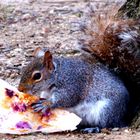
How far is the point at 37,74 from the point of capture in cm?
352

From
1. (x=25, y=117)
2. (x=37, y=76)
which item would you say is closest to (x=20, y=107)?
(x=25, y=117)

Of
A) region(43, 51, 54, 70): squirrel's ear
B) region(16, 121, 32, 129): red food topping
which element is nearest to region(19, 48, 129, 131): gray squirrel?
region(43, 51, 54, 70): squirrel's ear

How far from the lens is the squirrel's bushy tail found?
3490 millimetres

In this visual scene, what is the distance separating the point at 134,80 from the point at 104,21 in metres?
0.40

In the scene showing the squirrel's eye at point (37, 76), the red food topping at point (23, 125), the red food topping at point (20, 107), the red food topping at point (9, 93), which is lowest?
the red food topping at point (23, 125)

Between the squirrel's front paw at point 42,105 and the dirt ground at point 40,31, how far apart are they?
0.15 metres

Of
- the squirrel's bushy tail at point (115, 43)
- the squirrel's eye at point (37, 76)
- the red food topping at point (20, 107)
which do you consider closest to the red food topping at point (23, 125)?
the red food topping at point (20, 107)

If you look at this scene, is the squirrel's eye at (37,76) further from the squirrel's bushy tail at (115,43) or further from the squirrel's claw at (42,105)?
the squirrel's bushy tail at (115,43)

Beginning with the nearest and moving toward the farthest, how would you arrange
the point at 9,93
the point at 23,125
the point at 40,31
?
the point at 23,125, the point at 9,93, the point at 40,31

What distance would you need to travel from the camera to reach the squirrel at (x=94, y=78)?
11.5 ft

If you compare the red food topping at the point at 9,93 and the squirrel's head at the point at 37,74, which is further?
the red food topping at the point at 9,93

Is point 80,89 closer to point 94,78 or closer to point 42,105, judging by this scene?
point 94,78

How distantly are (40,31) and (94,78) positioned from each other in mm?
2178

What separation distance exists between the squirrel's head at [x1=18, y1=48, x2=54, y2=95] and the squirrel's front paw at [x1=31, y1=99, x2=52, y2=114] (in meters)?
0.06
